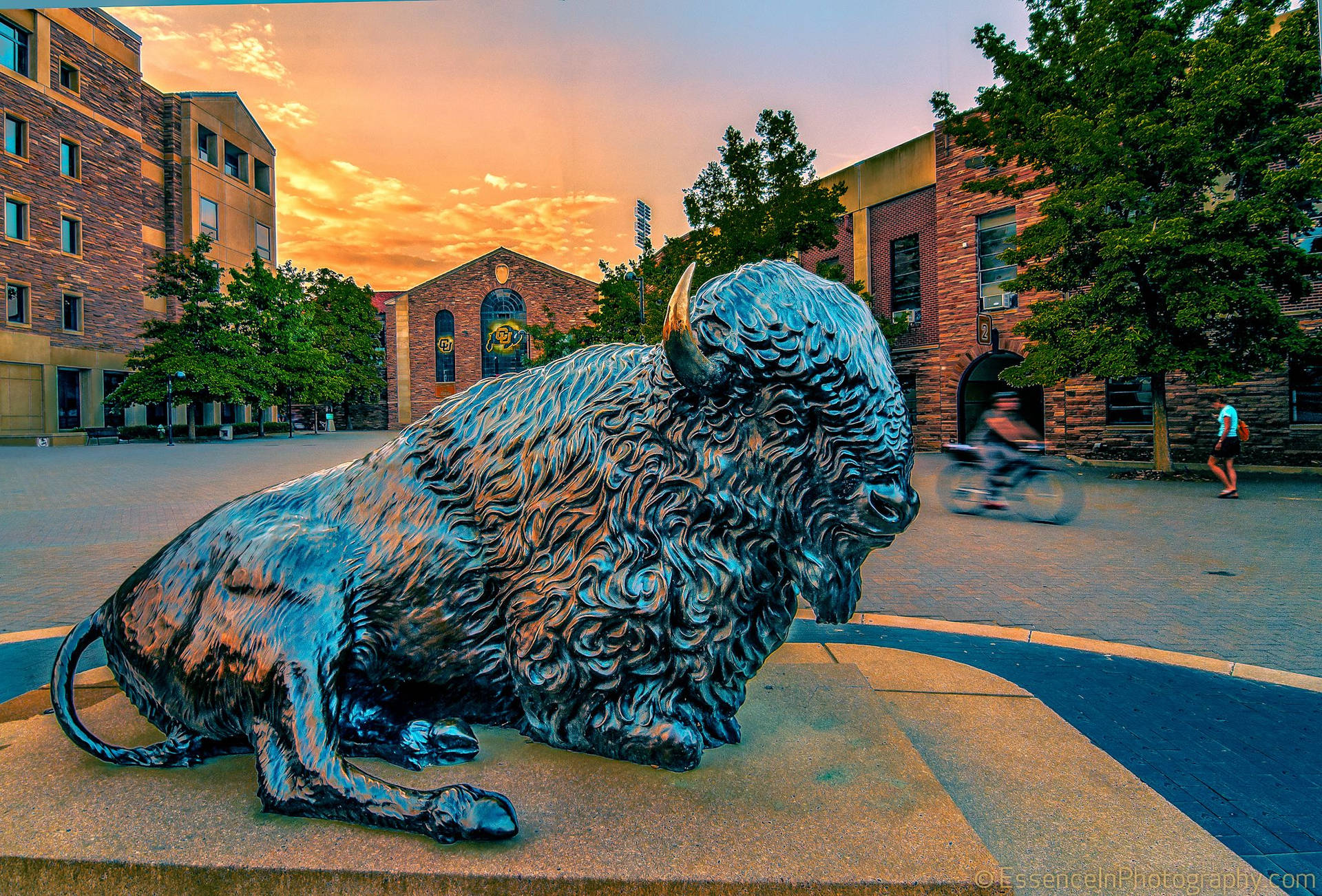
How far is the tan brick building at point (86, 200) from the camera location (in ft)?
93.5

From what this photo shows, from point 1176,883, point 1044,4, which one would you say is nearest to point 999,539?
point 1176,883

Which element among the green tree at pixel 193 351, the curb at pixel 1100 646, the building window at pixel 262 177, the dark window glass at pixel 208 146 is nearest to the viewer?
the curb at pixel 1100 646

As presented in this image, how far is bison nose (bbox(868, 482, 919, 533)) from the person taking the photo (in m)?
1.50

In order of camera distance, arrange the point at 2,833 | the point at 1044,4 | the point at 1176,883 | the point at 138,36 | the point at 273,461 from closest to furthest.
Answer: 1. the point at 2,833
2. the point at 1176,883
3. the point at 1044,4
4. the point at 273,461
5. the point at 138,36

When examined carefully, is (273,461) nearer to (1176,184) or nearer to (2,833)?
(2,833)

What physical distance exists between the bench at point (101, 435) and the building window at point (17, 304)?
4.91m

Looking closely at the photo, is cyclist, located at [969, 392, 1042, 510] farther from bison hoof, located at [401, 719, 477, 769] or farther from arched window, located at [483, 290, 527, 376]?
arched window, located at [483, 290, 527, 376]

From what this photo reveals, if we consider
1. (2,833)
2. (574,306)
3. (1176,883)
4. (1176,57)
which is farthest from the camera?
(574,306)

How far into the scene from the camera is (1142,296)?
1449 cm

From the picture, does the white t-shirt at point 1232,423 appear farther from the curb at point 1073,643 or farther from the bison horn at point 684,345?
the bison horn at point 684,345

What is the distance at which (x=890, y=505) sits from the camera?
1502 millimetres

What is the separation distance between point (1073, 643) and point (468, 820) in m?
4.24

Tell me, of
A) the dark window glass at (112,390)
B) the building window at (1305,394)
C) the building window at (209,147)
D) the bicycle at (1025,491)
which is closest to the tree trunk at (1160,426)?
the building window at (1305,394)

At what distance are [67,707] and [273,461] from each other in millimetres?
20853
